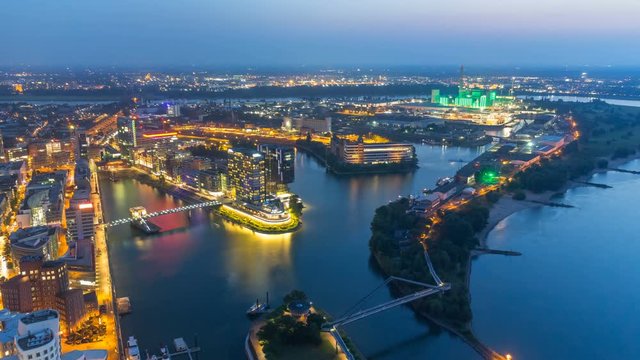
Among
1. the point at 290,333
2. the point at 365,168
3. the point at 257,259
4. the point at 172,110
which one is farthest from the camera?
the point at 172,110

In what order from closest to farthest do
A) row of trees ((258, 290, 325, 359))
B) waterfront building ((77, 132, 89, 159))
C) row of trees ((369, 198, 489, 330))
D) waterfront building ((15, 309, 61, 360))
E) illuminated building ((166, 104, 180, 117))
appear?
waterfront building ((15, 309, 61, 360)) < row of trees ((258, 290, 325, 359)) < row of trees ((369, 198, 489, 330)) < waterfront building ((77, 132, 89, 159)) < illuminated building ((166, 104, 180, 117))

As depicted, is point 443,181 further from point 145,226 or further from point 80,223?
point 80,223

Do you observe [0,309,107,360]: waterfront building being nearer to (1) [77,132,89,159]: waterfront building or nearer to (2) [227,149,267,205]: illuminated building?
(2) [227,149,267,205]: illuminated building

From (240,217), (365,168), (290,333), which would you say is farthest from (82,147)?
(290,333)

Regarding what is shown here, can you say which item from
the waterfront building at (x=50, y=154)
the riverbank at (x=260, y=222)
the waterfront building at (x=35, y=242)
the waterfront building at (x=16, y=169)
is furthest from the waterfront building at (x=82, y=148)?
the waterfront building at (x=35, y=242)

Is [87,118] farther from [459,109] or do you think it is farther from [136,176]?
[459,109]

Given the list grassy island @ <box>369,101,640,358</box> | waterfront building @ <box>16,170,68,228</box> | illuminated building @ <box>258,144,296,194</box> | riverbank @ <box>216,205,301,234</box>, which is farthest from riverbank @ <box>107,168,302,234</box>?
waterfront building @ <box>16,170,68,228</box>
